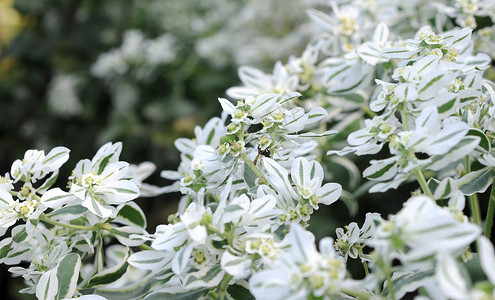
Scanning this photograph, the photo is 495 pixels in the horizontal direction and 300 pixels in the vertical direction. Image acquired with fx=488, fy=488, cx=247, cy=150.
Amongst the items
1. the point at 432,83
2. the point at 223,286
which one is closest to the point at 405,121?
the point at 432,83

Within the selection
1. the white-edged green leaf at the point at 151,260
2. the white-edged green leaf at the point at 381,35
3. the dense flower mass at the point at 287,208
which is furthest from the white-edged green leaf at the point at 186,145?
the white-edged green leaf at the point at 381,35

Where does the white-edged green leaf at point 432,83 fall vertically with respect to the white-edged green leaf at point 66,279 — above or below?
below

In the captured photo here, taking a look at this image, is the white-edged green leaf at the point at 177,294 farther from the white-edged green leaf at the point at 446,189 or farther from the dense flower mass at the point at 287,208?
the white-edged green leaf at the point at 446,189

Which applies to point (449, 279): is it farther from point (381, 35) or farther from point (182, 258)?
point (381, 35)

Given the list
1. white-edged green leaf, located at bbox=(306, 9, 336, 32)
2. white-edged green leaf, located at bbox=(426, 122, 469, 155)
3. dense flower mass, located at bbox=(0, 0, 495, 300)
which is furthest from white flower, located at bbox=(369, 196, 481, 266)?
white-edged green leaf, located at bbox=(306, 9, 336, 32)

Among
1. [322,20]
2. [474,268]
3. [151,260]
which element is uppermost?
[322,20]

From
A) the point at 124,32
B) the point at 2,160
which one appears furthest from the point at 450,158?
the point at 2,160
